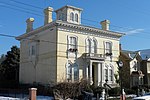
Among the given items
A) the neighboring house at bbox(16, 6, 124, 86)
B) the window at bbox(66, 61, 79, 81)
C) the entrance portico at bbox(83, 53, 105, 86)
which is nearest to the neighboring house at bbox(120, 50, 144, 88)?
the neighboring house at bbox(16, 6, 124, 86)

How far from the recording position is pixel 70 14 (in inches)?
1614

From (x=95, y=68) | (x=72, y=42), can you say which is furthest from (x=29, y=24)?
(x=95, y=68)

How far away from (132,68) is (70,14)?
16739 millimetres

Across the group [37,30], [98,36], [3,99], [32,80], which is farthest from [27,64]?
[3,99]

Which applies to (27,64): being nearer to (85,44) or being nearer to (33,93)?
(85,44)

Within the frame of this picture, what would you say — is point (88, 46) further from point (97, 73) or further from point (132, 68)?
point (132, 68)

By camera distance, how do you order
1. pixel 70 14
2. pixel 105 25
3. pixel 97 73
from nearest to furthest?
pixel 97 73, pixel 70 14, pixel 105 25

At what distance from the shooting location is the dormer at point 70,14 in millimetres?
40656

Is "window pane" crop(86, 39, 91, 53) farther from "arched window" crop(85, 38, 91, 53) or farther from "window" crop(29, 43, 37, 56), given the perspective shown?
"window" crop(29, 43, 37, 56)

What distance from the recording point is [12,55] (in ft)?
186

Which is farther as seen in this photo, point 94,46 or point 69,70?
point 94,46

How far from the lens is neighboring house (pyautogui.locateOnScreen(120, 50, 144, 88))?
46844mm

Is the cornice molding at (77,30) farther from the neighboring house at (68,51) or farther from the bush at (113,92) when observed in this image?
the bush at (113,92)

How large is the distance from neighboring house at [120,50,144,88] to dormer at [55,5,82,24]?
1173 centimetres
